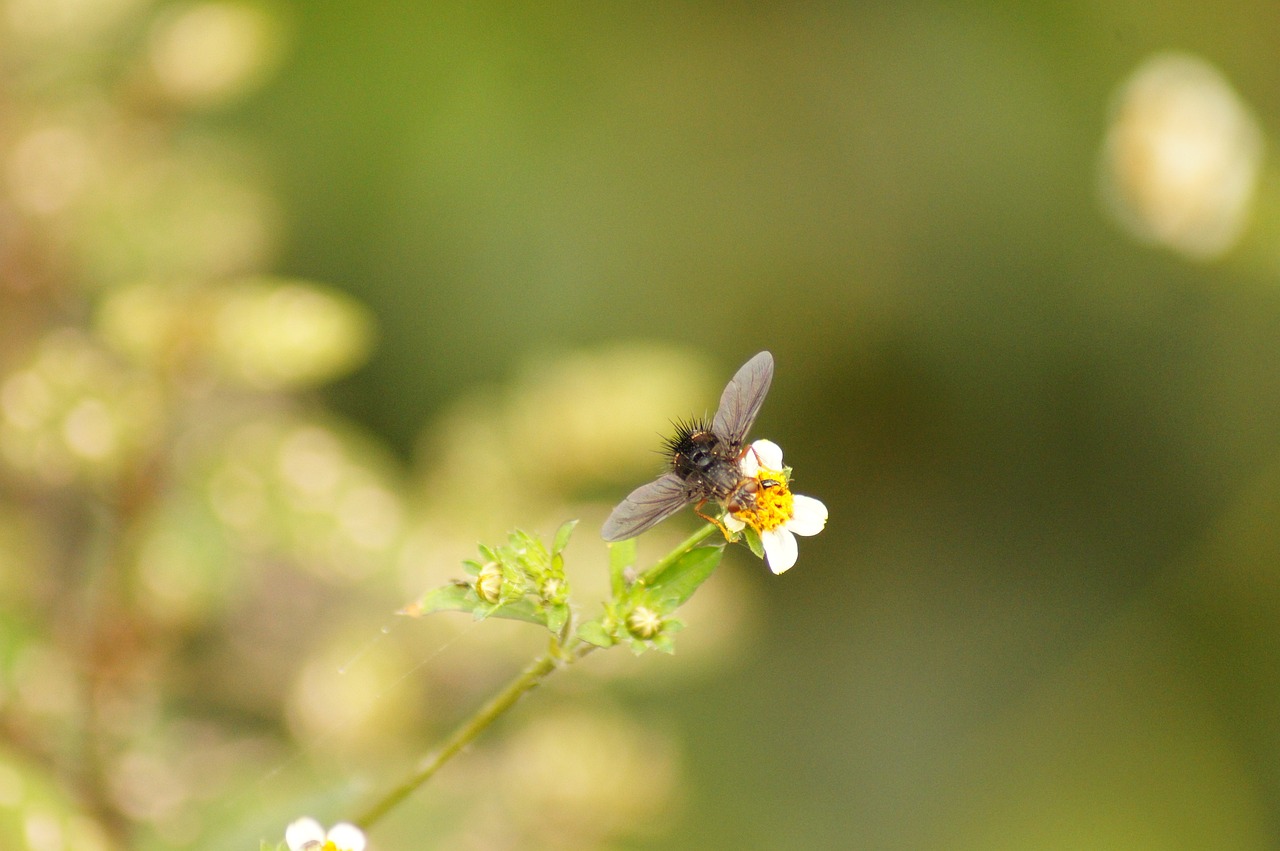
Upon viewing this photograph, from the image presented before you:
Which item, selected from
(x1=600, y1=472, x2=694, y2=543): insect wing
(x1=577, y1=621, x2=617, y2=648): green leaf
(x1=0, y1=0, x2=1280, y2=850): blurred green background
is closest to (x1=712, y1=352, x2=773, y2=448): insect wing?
(x1=600, y1=472, x2=694, y2=543): insect wing

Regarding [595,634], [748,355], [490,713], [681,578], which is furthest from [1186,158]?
[490,713]

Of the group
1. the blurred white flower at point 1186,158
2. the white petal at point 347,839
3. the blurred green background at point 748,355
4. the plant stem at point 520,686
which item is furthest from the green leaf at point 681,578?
the blurred white flower at point 1186,158

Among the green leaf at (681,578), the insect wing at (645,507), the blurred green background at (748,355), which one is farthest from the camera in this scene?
the blurred green background at (748,355)

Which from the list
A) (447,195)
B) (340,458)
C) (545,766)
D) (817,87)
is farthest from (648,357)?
(817,87)

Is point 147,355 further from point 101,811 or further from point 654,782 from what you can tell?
point 654,782

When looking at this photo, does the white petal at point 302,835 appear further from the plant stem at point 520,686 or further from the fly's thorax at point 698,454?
the fly's thorax at point 698,454

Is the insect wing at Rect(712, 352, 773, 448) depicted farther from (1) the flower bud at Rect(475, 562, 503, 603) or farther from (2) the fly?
(1) the flower bud at Rect(475, 562, 503, 603)
